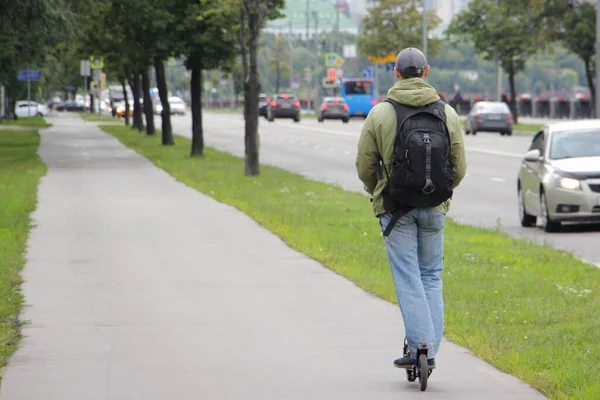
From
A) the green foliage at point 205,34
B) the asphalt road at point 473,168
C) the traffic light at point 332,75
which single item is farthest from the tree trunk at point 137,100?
the traffic light at point 332,75

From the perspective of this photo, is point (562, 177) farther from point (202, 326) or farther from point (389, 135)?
point (389, 135)

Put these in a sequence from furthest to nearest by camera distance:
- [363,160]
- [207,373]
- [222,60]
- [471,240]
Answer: [222,60] < [471,240] < [207,373] < [363,160]

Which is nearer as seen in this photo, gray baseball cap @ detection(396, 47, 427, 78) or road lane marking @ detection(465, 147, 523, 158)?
gray baseball cap @ detection(396, 47, 427, 78)

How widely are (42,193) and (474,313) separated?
14.8 metres

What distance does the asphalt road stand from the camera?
58.8 feet

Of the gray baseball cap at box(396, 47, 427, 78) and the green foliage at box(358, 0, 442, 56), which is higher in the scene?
the green foliage at box(358, 0, 442, 56)

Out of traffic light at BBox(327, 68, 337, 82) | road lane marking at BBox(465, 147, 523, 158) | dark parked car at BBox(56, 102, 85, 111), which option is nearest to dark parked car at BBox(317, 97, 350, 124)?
traffic light at BBox(327, 68, 337, 82)

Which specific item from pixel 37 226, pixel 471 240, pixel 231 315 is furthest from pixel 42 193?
pixel 231 315

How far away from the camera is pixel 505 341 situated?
30.1 ft

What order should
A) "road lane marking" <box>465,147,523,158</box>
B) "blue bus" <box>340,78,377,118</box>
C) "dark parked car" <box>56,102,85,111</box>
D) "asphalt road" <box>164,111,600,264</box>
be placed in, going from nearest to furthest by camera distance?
"asphalt road" <box>164,111,600,264</box>, "road lane marking" <box>465,147,523,158</box>, "blue bus" <box>340,78,377,118</box>, "dark parked car" <box>56,102,85,111</box>

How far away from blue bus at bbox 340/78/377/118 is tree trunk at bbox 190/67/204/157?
5749cm

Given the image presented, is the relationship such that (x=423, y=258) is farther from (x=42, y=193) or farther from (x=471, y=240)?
(x=42, y=193)

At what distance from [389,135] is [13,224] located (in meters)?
11.2

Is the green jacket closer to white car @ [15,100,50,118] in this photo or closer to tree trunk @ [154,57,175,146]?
tree trunk @ [154,57,175,146]
